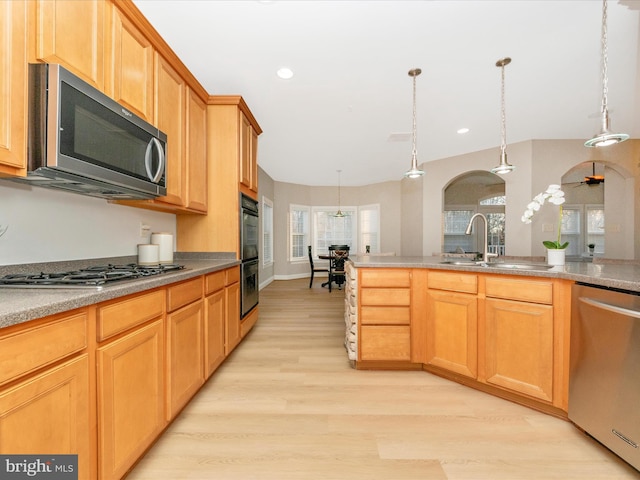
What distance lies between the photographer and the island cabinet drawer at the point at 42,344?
30.8 inches

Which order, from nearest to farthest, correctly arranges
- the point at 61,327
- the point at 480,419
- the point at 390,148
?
the point at 61,327
the point at 480,419
the point at 390,148

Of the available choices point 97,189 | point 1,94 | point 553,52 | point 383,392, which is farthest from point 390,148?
point 1,94

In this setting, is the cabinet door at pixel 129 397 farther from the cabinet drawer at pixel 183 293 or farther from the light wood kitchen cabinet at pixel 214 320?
the light wood kitchen cabinet at pixel 214 320

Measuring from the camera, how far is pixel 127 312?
1227 millimetres

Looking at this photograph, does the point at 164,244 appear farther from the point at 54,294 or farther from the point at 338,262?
the point at 338,262

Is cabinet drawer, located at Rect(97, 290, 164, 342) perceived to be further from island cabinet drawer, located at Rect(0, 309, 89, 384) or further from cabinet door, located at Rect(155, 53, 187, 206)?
cabinet door, located at Rect(155, 53, 187, 206)

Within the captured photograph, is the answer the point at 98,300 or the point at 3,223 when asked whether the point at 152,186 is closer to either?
the point at 3,223

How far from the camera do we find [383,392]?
2.04m

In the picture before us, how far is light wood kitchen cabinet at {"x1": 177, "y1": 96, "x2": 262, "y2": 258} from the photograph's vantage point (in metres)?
2.75

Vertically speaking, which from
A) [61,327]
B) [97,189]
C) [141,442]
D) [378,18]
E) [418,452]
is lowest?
[418,452]

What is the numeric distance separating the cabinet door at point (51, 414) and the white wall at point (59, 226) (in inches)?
33.7

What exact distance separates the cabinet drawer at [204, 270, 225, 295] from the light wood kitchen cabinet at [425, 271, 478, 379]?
5.59ft

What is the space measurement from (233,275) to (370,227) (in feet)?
20.0

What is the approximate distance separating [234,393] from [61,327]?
137 cm
